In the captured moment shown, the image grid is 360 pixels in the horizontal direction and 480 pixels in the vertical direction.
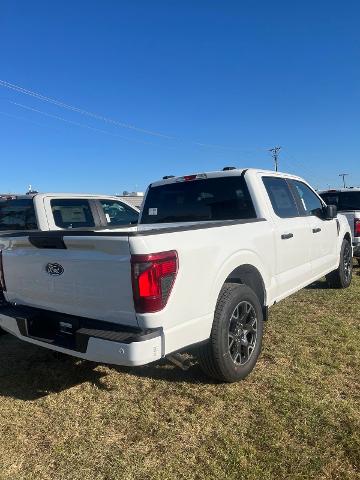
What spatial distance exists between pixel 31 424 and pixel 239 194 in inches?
115

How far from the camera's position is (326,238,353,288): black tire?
22.2ft

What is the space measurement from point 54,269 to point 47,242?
0.21 meters

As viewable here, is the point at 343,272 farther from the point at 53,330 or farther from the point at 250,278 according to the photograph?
the point at 53,330

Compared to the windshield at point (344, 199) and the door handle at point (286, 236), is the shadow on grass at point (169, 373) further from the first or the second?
the windshield at point (344, 199)

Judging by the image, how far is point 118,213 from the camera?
7.95m

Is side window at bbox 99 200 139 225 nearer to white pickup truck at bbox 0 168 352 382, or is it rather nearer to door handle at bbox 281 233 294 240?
white pickup truck at bbox 0 168 352 382

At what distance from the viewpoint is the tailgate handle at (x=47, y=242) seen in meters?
3.10

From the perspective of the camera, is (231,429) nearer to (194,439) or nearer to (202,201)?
(194,439)

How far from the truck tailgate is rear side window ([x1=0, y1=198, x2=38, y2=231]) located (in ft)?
8.63

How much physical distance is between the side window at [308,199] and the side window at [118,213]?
3.31 metres

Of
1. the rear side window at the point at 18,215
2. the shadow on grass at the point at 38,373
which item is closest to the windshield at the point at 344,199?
the rear side window at the point at 18,215

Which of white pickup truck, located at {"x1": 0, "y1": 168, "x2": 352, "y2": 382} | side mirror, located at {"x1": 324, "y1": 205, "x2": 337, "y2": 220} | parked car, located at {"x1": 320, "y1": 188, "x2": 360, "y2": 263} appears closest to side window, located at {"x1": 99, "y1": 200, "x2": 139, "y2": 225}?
white pickup truck, located at {"x1": 0, "y1": 168, "x2": 352, "y2": 382}

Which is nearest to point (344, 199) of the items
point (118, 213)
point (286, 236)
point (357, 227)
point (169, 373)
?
point (357, 227)

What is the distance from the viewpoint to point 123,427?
3039mm
